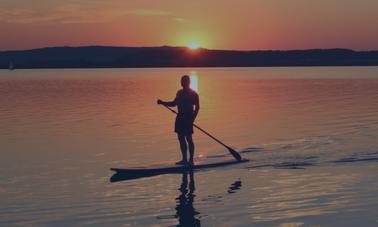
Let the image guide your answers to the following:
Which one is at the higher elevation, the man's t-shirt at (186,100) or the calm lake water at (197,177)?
the man's t-shirt at (186,100)

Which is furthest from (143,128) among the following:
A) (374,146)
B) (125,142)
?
(374,146)

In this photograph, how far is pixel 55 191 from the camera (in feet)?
47.5

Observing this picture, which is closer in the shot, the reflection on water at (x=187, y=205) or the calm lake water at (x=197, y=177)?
the reflection on water at (x=187, y=205)

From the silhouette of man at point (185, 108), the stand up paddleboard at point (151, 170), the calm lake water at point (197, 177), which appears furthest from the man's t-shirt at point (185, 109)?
the calm lake water at point (197, 177)

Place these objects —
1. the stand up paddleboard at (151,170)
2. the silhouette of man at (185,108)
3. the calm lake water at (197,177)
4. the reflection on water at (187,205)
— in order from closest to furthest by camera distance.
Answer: the reflection on water at (187,205) → the calm lake water at (197,177) → the stand up paddleboard at (151,170) → the silhouette of man at (185,108)

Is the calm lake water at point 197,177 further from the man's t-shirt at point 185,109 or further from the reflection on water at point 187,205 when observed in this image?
the man's t-shirt at point 185,109

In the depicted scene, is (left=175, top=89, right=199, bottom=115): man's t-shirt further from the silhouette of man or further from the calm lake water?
the calm lake water

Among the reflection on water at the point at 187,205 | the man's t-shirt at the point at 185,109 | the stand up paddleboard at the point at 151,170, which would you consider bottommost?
the reflection on water at the point at 187,205

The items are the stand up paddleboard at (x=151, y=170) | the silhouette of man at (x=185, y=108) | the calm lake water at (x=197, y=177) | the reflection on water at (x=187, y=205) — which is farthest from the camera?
the silhouette of man at (x=185, y=108)

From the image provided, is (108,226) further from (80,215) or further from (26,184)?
(26,184)

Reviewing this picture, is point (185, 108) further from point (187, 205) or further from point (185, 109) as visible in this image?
point (187, 205)

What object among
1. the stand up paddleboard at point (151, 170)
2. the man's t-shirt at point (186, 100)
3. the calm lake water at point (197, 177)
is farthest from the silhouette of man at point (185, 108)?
the calm lake water at point (197, 177)

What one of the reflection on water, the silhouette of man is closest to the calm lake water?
the reflection on water

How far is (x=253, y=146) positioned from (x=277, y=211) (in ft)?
32.0
